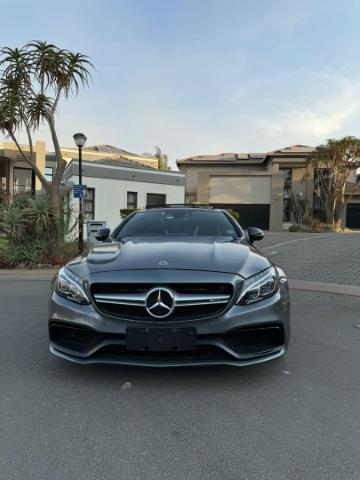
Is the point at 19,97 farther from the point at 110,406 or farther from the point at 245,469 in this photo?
the point at 245,469

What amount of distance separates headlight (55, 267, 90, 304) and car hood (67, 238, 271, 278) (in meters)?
0.07

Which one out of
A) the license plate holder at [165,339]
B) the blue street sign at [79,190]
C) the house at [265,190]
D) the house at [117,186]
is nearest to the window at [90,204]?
the house at [117,186]

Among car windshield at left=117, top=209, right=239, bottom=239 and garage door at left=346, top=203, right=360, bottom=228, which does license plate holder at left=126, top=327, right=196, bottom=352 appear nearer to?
car windshield at left=117, top=209, right=239, bottom=239

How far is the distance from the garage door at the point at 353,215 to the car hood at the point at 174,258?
122ft

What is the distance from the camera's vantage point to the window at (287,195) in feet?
115

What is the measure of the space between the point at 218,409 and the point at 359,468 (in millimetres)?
926

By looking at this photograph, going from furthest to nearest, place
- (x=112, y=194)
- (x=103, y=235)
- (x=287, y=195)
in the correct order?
(x=287, y=195), (x=112, y=194), (x=103, y=235)

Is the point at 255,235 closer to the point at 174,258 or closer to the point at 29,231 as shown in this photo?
the point at 174,258

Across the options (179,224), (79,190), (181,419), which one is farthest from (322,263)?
(181,419)

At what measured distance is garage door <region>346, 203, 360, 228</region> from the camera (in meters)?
37.7

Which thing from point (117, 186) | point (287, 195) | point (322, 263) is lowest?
point (322, 263)

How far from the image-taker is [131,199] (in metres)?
22.2

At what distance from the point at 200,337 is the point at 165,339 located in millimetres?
249

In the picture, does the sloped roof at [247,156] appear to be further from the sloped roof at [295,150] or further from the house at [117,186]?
the house at [117,186]
